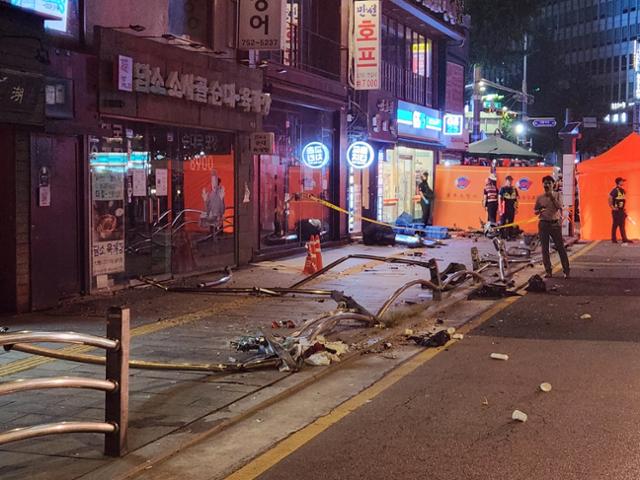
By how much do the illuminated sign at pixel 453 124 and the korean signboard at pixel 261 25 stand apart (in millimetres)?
16171

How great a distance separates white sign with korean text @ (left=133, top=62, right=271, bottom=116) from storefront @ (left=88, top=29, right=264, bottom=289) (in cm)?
2

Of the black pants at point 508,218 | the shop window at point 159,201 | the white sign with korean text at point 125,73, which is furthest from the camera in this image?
the black pants at point 508,218

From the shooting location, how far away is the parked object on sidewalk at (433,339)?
28.2 feet

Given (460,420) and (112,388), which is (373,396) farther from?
(112,388)

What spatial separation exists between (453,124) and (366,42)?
1037cm

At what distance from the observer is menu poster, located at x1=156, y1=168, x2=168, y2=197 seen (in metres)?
12.6

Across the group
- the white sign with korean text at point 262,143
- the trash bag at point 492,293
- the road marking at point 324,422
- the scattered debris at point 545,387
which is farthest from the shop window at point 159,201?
the scattered debris at point 545,387

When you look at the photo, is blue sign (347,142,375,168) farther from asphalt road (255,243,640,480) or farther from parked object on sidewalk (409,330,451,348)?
parked object on sidewalk (409,330,451,348)

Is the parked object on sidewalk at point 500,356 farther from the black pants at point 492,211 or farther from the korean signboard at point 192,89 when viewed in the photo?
Answer: the black pants at point 492,211

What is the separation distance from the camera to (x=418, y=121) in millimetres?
26172

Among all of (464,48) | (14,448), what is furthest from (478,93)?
(14,448)

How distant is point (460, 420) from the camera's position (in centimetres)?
586

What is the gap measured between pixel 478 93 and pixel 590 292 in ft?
74.0

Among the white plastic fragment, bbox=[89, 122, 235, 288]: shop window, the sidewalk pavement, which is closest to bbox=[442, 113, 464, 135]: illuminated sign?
bbox=[89, 122, 235, 288]: shop window
